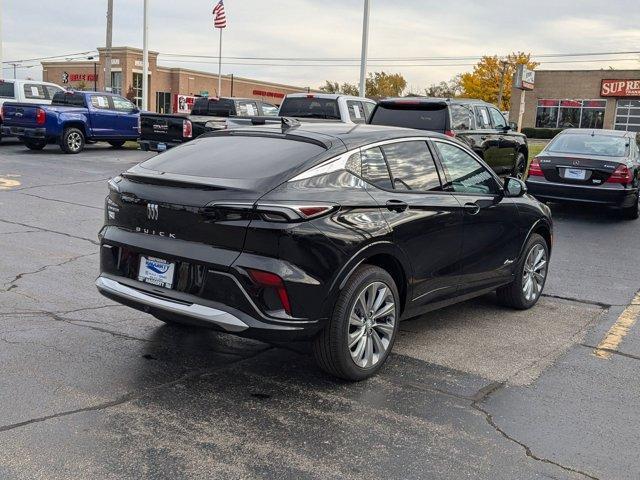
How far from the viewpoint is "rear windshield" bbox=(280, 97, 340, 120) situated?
602 inches

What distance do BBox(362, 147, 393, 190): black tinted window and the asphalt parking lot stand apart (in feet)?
4.17

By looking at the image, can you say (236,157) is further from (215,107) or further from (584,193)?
(215,107)

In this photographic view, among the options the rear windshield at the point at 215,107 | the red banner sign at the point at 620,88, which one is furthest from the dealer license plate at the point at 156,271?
the red banner sign at the point at 620,88

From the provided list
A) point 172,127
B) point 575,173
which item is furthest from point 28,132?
point 575,173

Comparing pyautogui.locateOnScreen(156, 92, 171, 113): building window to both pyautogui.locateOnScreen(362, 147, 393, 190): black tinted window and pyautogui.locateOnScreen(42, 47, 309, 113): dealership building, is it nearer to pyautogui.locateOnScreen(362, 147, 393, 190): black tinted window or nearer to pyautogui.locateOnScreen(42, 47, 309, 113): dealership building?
pyautogui.locateOnScreen(42, 47, 309, 113): dealership building

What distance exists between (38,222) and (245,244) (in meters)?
6.69

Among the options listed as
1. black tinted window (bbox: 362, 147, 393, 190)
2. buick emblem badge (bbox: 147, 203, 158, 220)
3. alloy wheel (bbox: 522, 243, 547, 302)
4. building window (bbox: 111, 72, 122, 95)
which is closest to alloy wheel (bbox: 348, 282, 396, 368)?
black tinted window (bbox: 362, 147, 393, 190)

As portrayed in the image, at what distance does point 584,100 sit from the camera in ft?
178

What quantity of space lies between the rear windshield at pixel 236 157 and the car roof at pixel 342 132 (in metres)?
0.12

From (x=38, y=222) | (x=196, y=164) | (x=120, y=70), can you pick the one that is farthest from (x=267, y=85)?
(x=196, y=164)

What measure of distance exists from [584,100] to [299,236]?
55.3 m

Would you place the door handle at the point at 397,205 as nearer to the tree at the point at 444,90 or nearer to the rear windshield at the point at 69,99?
the rear windshield at the point at 69,99

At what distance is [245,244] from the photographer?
4.10m

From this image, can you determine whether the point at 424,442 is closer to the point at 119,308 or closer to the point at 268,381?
the point at 268,381
